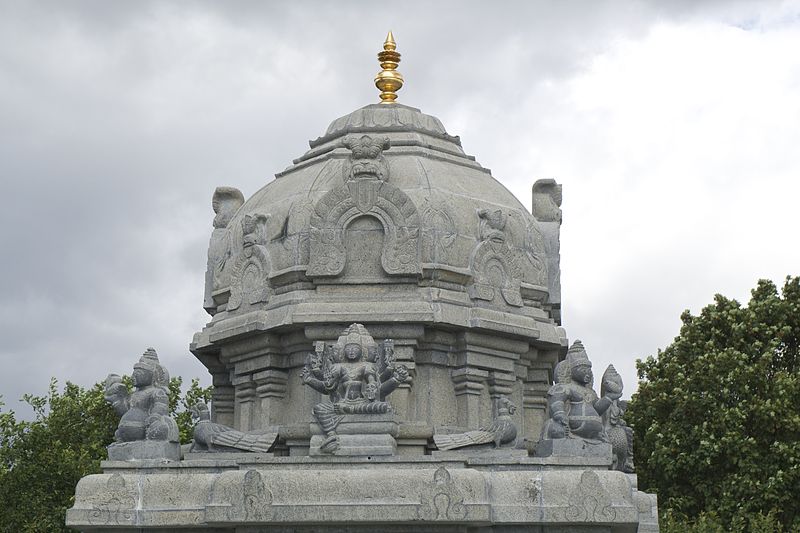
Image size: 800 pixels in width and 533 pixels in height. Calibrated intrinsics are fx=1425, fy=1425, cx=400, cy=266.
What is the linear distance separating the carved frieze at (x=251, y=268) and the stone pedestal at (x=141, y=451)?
3.41 metres

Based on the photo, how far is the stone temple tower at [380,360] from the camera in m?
19.5

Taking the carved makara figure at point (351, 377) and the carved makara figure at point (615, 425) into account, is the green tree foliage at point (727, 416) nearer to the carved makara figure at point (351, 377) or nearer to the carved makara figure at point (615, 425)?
the carved makara figure at point (615, 425)

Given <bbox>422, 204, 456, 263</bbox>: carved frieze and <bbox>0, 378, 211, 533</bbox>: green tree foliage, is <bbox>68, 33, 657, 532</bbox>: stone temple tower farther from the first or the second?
<bbox>0, 378, 211, 533</bbox>: green tree foliage

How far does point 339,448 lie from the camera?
20359 millimetres

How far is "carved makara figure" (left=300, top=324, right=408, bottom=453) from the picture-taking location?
2075 cm

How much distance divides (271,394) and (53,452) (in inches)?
833

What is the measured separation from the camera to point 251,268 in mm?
24078

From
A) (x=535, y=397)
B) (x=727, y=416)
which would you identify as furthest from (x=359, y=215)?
(x=727, y=416)

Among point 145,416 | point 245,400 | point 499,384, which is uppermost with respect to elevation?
point 499,384

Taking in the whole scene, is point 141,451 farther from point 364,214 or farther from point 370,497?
point 364,214

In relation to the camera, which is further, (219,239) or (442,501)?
(219,239)

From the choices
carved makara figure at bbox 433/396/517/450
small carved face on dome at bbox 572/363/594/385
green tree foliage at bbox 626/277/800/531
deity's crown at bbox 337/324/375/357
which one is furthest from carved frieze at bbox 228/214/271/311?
green tree foliage at bbox 626/277/800/531

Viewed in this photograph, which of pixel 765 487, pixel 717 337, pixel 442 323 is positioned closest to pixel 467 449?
pixel 442 323

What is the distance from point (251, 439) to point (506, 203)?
6.20m
